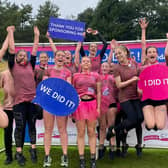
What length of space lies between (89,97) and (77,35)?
176 centimetres

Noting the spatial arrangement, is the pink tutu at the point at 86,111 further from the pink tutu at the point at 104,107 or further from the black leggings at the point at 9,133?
the black leggings at the point at 9,133

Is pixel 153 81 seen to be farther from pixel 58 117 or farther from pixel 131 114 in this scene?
pixel 58 117

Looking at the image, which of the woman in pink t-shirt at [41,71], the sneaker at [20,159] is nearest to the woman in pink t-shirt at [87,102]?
the woman in pink t-shirt at [41,71]

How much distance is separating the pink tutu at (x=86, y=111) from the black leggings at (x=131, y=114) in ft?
2.04

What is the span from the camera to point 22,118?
4840mm

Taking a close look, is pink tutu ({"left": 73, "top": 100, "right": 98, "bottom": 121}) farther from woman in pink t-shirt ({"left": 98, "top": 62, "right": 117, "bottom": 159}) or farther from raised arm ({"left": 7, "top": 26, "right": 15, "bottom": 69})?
raised arm ({"left": 7, "top": 26, "right": 15, "bottom": 69})

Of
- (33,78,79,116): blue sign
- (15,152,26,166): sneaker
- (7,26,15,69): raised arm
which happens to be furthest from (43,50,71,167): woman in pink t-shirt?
(7,26,15,69): raised arm

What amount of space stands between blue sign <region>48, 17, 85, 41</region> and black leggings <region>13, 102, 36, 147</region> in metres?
1.76

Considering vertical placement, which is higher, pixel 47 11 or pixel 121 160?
pixel 47 11

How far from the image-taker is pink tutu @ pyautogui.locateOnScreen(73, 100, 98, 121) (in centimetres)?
457

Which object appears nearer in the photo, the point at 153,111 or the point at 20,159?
the point at 153,111

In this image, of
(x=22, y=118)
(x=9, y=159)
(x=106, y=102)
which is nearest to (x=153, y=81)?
(x=106, y=102)

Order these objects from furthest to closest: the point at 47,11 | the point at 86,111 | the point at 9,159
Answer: the point at 47,11 → the point at 9,159 → the point at 86,111

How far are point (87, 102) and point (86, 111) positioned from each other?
155 millimetres
